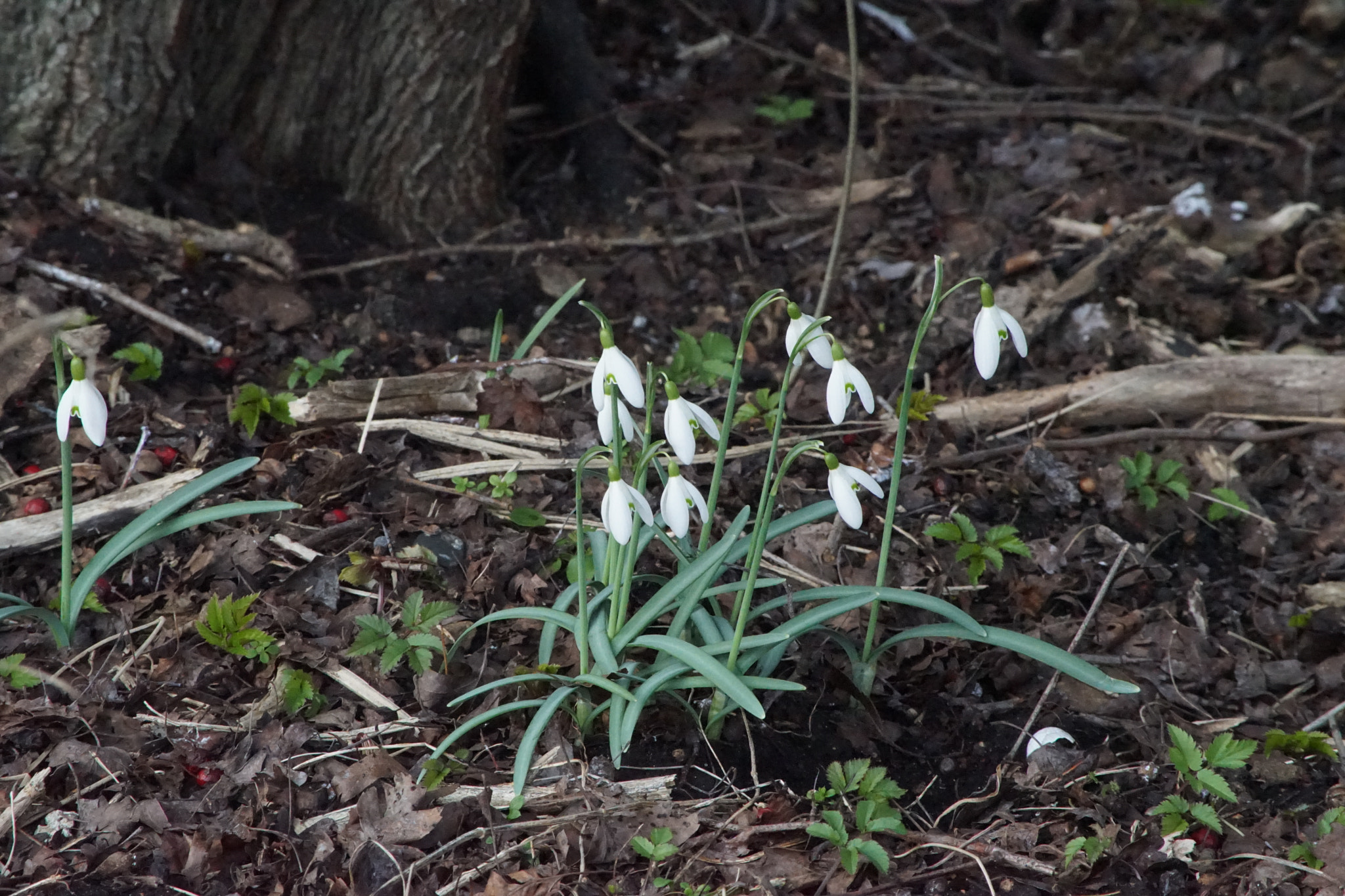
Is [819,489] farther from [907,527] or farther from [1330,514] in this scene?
[1330,514]

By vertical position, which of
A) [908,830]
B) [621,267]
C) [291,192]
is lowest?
[908,830]

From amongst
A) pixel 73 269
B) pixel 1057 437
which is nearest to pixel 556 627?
pixel 1057 437

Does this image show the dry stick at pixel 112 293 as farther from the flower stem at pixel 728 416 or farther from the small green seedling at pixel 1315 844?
the small green seedling at pixel 1315 844

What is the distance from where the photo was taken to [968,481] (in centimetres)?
302

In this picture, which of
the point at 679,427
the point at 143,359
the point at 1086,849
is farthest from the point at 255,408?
the point at 1086,849

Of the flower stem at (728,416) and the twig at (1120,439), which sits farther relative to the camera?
the twig at (1120,439)

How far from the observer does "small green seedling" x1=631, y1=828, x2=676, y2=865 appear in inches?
77.5

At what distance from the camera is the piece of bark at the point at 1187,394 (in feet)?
10.6

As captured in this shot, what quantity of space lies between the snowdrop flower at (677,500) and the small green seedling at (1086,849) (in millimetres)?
914

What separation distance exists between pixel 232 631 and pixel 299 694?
0.21m

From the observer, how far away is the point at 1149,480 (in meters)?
2.99

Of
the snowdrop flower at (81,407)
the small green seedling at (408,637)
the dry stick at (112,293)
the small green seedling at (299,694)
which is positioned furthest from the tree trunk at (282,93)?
the small green seedling at (299,694)

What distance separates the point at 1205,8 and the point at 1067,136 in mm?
1491

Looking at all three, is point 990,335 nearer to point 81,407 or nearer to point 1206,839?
point 1206,839
